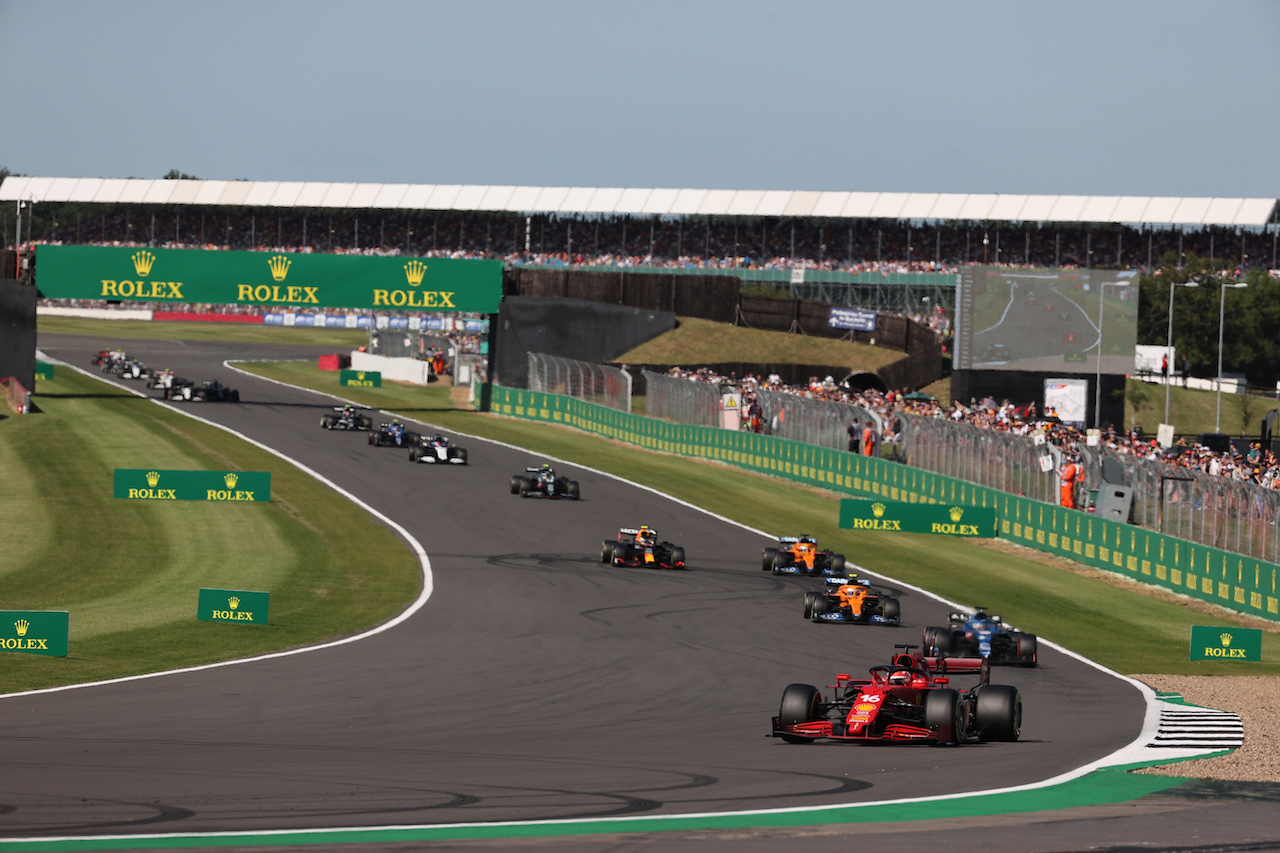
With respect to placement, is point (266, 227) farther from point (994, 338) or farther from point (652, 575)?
point (652, 575)

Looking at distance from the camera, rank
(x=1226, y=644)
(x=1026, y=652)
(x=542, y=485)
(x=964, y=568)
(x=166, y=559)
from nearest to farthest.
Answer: (x=1026, y=652) < (x=1226, y=644) < (x=166, y=559) < (x=964, y=568) < (x=542, y=485)

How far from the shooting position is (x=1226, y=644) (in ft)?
79.7

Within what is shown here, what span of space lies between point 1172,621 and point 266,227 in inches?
3891

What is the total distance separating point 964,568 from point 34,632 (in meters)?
20.1

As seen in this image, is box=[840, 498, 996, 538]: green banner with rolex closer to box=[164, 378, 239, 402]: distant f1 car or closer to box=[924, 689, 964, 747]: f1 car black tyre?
box=[924, 689, 964, 747]: f1 car black tyre

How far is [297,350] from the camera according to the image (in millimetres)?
92750

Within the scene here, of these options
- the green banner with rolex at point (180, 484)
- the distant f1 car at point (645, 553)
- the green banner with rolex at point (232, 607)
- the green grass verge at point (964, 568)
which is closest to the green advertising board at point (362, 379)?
the green grass verge at point (964, 568)

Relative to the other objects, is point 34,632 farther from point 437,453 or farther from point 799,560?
point 437,453

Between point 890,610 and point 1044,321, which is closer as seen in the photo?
point 890,610

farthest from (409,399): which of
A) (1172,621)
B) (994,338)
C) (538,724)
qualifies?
(538,724)

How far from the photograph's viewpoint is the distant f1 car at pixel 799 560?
97.6 feet

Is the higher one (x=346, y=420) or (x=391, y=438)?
(x=346, y=420)

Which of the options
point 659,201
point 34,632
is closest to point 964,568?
point 34,632

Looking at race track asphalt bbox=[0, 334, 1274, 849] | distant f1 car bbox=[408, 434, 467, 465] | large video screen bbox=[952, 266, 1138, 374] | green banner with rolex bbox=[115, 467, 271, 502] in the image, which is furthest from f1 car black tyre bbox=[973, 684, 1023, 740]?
large video screen bbox=[952, 266, 1138, 374]
